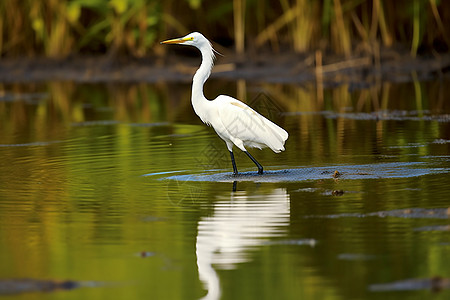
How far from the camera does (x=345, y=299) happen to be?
205 inches

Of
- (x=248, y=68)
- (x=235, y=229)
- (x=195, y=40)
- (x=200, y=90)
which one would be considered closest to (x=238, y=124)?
(x=200, y=90)

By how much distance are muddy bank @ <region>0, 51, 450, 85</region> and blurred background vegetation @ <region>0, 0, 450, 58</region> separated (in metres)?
0.30

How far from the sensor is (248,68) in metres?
23.3

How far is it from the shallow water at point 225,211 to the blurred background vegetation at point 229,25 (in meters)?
7.15

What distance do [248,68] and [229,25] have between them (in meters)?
2.75

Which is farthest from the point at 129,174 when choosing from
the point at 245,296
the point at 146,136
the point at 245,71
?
the point at 245,71

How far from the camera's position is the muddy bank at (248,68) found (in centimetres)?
2159

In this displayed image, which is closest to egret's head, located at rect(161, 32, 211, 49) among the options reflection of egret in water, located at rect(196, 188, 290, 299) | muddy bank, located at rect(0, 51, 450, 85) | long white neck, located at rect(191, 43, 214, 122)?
long white neck, located at rect(191, 43, 214, 122)

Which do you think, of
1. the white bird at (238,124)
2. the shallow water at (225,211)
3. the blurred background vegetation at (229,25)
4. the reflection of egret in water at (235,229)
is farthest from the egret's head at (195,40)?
the blurred background vegetation at (229,25)

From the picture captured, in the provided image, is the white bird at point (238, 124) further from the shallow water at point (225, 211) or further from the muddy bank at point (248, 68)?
the muddy bank at point (248, 68)

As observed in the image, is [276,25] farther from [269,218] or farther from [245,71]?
[269,218]

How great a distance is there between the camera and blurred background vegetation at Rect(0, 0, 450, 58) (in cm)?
2208

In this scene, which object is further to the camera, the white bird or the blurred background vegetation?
the blurred background vegetation

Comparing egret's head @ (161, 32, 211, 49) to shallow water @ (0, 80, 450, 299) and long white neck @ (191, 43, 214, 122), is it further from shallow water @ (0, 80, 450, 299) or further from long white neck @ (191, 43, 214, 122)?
shallow water @ (0, 80, 450, 299)
